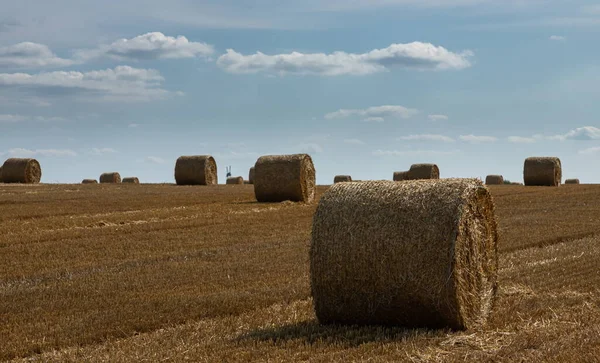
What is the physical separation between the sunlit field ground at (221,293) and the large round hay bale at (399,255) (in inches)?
11.1

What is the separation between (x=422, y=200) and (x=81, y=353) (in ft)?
14.1

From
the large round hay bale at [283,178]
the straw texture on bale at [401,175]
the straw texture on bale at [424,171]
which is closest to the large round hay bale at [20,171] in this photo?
the large round hay bale at [283,178]

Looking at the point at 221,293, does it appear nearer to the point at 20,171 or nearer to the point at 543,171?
the point at 20,171

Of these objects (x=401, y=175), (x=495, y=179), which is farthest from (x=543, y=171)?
(x=495, y=179)

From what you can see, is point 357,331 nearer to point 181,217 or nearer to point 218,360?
point 218,360

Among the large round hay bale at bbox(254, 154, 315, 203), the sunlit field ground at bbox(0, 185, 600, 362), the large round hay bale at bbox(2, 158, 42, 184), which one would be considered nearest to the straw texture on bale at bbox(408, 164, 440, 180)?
the large round hay bale at bbox(254, 154, 315, 203)

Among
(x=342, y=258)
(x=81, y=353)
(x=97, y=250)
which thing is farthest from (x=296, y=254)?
(x=81, y=353)

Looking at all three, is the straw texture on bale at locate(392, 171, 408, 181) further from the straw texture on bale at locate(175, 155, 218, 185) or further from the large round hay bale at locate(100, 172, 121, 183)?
the large round hay bale at locate(100, 172, 121, 183)

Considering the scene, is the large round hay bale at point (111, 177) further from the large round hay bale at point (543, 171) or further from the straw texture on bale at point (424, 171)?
the large round hay bale at point (543, 171)

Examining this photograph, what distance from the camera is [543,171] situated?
41.9 m

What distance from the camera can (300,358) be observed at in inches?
338

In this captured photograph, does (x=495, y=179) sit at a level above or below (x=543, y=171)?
below

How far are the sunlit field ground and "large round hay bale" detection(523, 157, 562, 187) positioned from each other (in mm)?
17513

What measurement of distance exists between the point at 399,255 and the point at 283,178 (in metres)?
18.6
